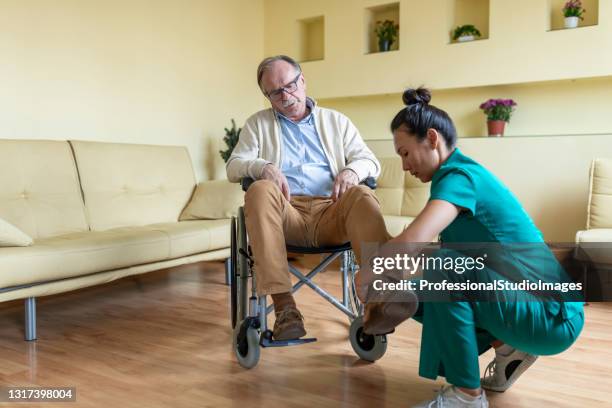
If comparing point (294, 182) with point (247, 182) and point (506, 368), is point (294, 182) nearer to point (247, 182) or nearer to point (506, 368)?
point (247, 182)

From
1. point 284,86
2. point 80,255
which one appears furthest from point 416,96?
point 80,255

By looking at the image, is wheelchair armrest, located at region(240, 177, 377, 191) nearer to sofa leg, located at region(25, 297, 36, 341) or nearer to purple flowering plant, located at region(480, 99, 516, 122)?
sofa leg, located at region(25, 297, 36, 341)

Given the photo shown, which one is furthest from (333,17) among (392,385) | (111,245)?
(392,385)

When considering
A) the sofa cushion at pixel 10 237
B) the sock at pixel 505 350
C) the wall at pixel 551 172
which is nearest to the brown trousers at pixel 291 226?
the sock at pixel 505 350

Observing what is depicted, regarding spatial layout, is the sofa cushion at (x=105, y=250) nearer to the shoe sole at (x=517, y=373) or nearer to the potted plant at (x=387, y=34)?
the shoe sole at (x=517, y=373)

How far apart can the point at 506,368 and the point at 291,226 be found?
32.7 inches

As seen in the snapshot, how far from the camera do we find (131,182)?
3451 mm

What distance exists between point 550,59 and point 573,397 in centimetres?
272

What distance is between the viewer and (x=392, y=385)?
71.4 inches

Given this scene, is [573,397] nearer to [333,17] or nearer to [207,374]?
[207,374]

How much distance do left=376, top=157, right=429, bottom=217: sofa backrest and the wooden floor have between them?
1.25 metres

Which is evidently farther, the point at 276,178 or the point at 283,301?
the point at 276,178

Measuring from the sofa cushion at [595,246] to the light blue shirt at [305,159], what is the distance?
4.86 feet

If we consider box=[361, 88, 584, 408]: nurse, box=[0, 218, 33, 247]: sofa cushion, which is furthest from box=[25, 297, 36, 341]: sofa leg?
box=[361, 88, 584, 408]: nurse
